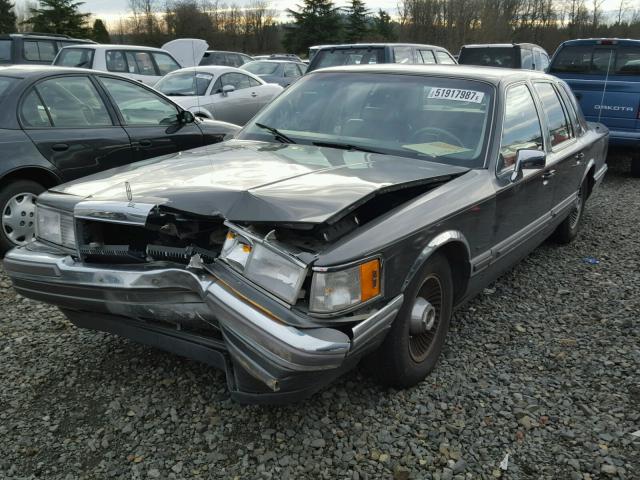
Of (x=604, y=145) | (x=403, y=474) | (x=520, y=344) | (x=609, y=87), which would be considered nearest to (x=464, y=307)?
(x=520, y=344)

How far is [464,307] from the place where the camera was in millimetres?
4039

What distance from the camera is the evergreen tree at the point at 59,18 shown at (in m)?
39.7

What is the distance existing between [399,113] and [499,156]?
69 cm

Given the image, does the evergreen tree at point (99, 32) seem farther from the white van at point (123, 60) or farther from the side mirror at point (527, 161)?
the side mirror at point (527, 161)

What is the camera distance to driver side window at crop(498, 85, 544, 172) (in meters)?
3.51

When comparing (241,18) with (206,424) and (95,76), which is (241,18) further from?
(206,424)

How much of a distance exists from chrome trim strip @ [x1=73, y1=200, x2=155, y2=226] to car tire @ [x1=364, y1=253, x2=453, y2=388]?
1268 mm

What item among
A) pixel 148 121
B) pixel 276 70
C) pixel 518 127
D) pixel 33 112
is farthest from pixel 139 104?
pixel 276 70

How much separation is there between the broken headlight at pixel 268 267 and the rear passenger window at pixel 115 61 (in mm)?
10009

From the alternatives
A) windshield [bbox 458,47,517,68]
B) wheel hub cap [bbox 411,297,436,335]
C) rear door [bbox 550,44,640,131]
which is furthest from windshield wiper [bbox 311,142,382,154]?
windshield [bbox 458,47,517,68]

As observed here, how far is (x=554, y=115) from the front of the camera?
4.58m

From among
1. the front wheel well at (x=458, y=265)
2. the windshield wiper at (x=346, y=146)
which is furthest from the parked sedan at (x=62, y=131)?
the front wheel well at (x=458, y=265)

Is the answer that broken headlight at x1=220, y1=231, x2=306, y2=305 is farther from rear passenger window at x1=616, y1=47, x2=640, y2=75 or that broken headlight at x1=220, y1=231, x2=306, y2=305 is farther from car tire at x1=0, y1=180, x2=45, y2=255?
rear passenger window at x1=616, y1=47, x2=640, y2=75

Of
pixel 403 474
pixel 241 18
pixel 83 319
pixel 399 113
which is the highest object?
pixel 241 18
